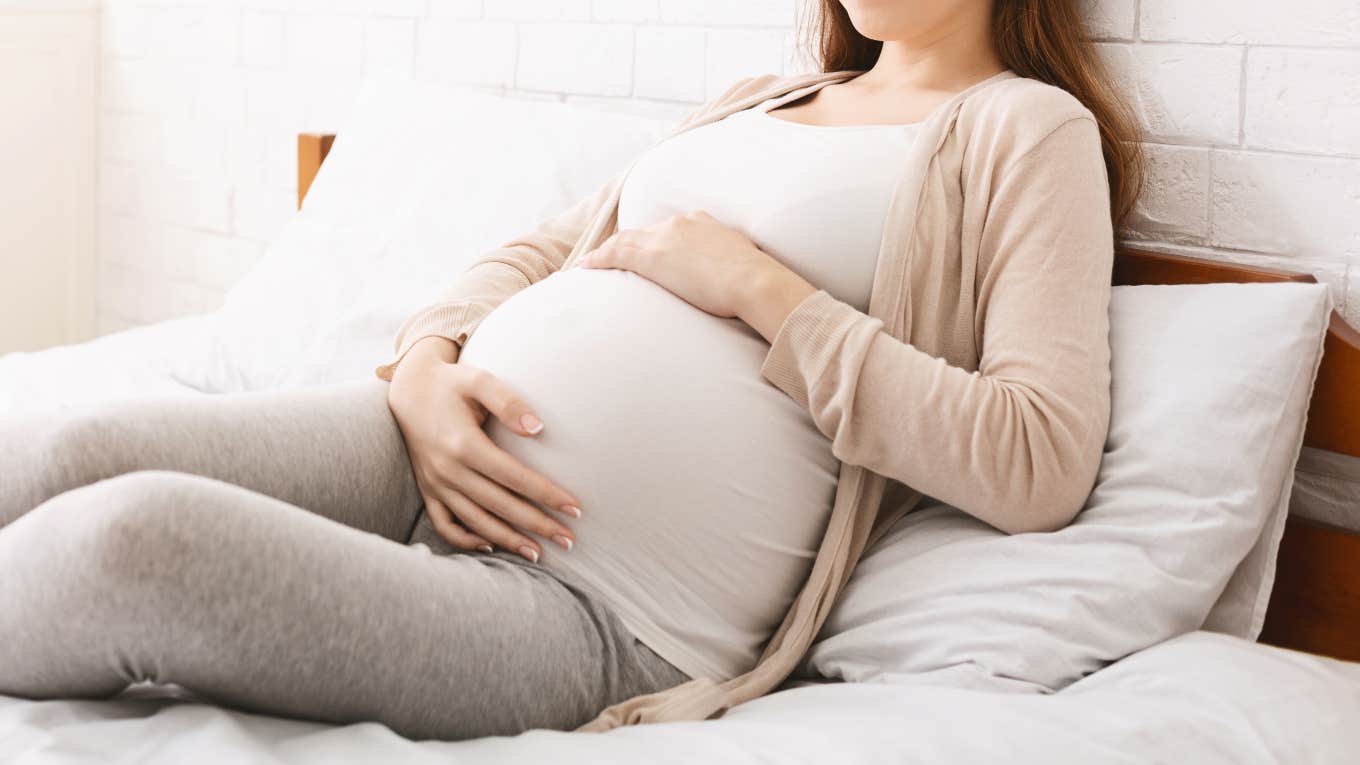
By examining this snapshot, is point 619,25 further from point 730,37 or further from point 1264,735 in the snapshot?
point 1264,735

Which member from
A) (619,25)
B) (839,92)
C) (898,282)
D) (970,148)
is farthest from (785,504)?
(619,25)

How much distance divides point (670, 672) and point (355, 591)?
11.0 inches

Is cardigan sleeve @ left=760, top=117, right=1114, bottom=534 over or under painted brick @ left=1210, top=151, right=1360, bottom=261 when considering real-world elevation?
under

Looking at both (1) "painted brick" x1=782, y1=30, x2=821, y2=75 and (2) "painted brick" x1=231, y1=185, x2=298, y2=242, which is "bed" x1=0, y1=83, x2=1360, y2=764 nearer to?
(1) "painted brick" x1=782, y1=30, x2=821, y2=75

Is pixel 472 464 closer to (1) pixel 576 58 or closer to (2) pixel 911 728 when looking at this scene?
(2) pixel 911 728

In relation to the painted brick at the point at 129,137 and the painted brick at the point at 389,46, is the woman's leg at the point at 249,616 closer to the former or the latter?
the painted brick at the point at 389,46

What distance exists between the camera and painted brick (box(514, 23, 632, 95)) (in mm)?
1855

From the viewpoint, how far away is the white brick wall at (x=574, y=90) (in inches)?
47.4

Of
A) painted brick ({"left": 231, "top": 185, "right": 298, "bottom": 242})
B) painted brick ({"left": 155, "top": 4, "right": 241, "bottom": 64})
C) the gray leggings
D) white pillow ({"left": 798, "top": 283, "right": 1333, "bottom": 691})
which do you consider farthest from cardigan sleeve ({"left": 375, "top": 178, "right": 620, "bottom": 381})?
painted brick ({"left": 155, "top": 4, "right": 241, "bottom": 64})

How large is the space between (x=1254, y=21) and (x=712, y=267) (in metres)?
0.56

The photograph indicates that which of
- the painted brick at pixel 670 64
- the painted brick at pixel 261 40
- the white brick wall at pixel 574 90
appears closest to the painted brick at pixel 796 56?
the white brick wall at pixel 574 90

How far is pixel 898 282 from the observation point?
112 centimetres

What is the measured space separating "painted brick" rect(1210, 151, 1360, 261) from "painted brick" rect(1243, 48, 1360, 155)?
0.02m

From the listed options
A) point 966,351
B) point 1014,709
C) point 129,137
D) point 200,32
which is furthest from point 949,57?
point 129,137
